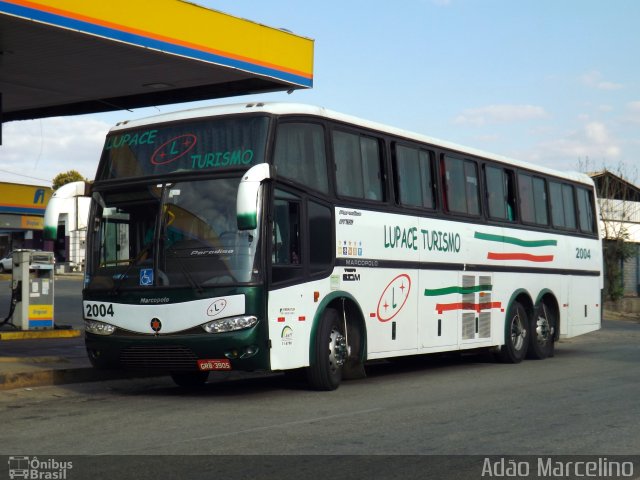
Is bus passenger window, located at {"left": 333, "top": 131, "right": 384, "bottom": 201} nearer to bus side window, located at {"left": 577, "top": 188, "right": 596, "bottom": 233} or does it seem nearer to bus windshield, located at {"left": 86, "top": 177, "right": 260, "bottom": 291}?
bus windshield, located at {"left": 86, "top": 177, "right": 260, "bottom": 291}

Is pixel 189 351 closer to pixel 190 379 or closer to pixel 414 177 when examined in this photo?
pixel 190 379

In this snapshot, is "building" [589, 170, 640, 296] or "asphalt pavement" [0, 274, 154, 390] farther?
"building" [589, 170, 640, 296]

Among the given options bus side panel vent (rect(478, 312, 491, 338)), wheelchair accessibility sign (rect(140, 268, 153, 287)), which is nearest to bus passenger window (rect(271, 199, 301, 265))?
wheelchair accessibility sign (rect(140, 268, 153, 287))

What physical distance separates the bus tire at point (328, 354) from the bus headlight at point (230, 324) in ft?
4.11

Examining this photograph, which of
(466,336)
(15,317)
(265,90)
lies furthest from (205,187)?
(15,317)

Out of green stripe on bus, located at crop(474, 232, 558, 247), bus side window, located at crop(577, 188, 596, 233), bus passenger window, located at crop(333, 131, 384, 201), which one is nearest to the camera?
bus passenger window, located at crop(333, 131, 384, 201)

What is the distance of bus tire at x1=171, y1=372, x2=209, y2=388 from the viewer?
13.3m

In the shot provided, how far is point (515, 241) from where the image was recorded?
1783 cm

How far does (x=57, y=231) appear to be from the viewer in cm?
1258

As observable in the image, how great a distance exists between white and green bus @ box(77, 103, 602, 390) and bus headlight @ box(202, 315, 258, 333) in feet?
0.05

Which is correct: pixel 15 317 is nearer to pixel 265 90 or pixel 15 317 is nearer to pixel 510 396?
pixel 265 90

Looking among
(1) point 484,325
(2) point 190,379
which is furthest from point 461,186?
(2) point 190,379

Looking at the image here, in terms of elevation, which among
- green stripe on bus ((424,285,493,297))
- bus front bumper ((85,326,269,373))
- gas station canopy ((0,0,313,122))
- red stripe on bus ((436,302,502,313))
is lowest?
bus front bumper ((85,326,269,373))

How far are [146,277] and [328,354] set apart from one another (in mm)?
2473
